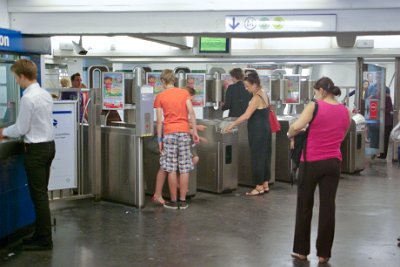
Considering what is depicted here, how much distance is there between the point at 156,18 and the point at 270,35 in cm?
120

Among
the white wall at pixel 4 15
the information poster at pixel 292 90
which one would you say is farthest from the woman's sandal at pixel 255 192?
the white wall at pixel 4 15

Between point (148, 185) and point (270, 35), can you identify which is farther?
point (148, 185)

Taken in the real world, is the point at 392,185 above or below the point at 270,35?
below

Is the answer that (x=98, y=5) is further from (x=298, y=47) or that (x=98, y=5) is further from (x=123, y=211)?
(x=298, y=47)

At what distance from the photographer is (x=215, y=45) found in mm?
12227

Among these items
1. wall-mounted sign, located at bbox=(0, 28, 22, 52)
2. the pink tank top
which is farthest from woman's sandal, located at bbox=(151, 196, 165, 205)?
the pink tank top

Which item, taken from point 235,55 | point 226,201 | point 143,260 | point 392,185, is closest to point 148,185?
point 226,201

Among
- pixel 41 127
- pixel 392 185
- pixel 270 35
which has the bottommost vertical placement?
pixel 392 185

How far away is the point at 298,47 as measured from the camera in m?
12.4

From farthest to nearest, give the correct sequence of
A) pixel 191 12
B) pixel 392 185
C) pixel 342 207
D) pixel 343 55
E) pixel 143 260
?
pixel 343 55 → pixel 392 185 → pixel 342 207 → pixel 191 12 → pixel 143 260

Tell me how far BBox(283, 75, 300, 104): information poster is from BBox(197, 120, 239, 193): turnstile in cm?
220

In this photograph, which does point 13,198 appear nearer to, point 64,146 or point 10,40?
point 64,146

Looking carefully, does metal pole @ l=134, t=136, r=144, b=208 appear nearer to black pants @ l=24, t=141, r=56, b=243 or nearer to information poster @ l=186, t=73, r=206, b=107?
black pants @ l=24, t=141, r=56, b=243

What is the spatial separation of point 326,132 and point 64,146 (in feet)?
9.89
